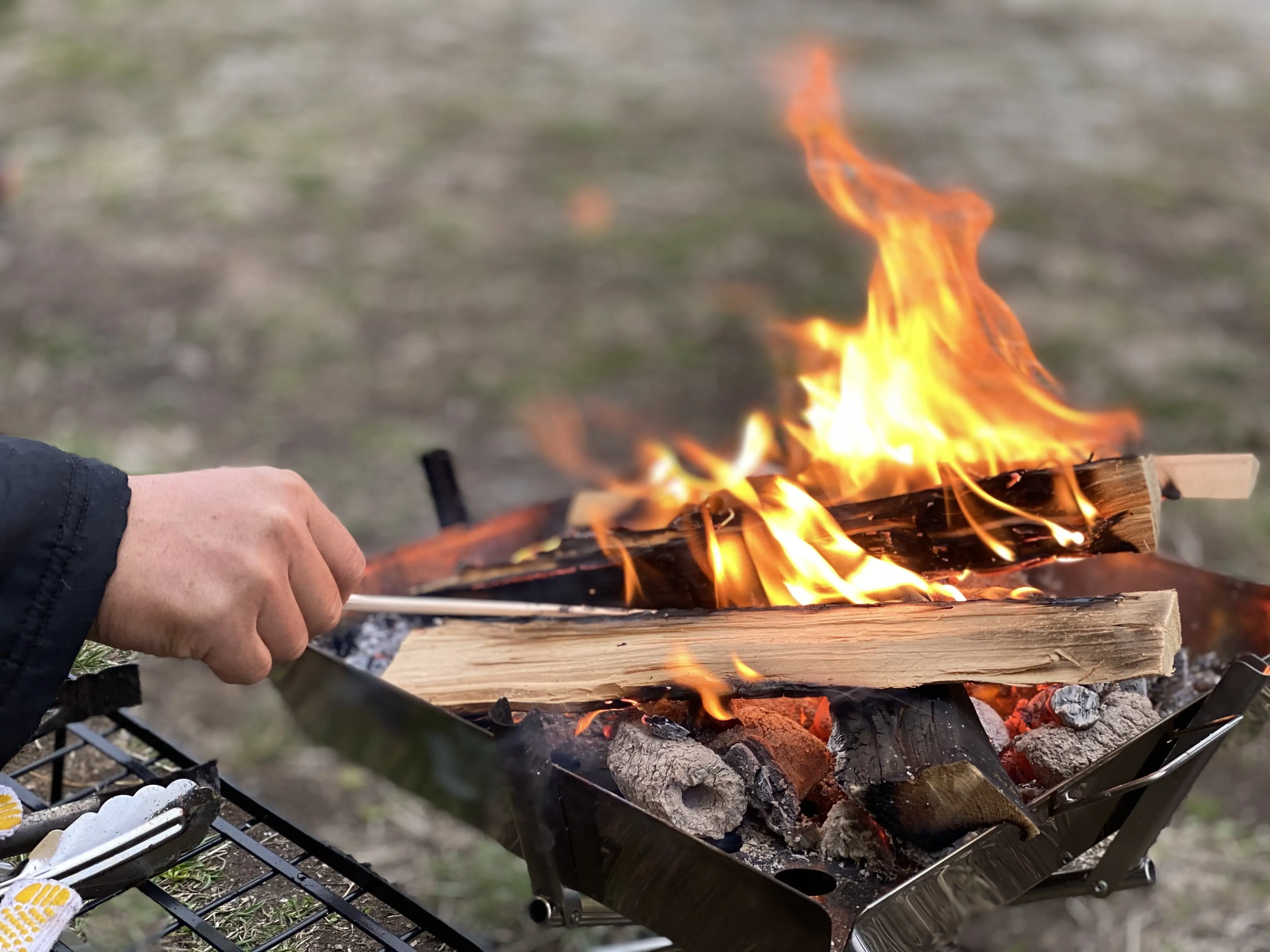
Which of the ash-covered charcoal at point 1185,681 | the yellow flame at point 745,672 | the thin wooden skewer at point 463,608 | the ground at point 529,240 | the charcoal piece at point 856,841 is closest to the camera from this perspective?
the charcoal piece at point 856,841

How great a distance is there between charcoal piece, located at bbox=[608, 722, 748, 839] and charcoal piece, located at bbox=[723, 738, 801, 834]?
0.08 feet

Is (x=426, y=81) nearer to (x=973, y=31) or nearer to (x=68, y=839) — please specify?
(x=973, y=31)

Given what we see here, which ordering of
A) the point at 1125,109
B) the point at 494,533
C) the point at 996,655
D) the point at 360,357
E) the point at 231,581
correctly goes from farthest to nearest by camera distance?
1. the point at 1125,109
2. the point at 360,357
3. the point at 494,533
4. the point at 996,655
5. the point at 231,581

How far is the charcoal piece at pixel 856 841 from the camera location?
5.53ft

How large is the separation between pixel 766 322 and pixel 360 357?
2.07m

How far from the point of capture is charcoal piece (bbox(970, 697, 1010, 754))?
1857 mm

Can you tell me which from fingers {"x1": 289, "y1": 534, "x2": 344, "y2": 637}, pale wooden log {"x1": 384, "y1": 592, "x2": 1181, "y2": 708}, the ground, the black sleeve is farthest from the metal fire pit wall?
the ground

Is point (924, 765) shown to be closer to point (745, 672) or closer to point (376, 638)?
point (745, 672)

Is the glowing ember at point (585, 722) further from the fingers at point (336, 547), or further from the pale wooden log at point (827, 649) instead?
the fingers at point (336, 547)

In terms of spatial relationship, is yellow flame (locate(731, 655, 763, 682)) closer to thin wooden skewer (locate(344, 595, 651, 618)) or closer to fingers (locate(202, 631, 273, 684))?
thin wooden skewer (locate(344, 595, 651, 618))

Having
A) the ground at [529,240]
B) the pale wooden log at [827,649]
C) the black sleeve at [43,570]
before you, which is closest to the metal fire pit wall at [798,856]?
the pale wooden log at [827,649]

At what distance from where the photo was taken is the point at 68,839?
1.54m

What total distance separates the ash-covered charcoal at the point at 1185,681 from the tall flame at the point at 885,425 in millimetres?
420

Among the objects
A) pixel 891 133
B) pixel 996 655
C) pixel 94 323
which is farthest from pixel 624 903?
pixel 891 133
